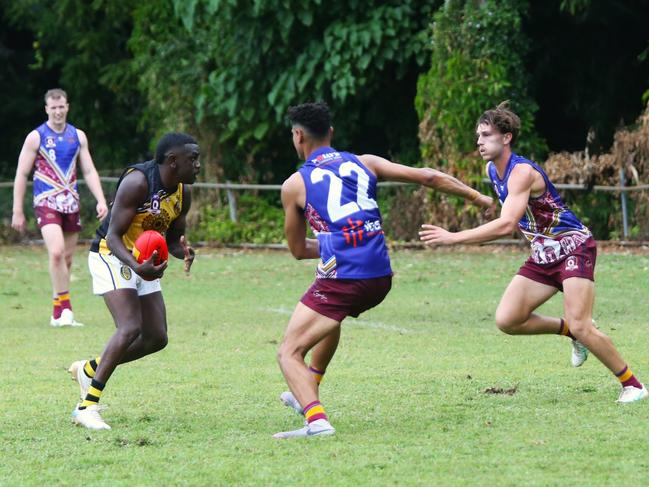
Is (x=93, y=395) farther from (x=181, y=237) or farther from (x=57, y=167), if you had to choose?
(x=57, y=167)

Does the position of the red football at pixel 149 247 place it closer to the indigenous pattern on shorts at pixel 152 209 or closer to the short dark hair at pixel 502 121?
the indigenous pattern on shorts at pixel 152 209

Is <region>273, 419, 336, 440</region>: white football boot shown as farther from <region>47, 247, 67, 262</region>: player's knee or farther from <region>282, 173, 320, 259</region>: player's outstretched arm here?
<region>47, 247, 67, 262</region>: player's knee

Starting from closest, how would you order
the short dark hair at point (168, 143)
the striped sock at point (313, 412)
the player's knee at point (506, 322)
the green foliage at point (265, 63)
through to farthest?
the striped sock at point (313, 412), the short dark hair at point (168, 143), the player's knee at point (506, 322), the green foliage at point (265, 63)

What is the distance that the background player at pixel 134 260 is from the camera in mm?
7344

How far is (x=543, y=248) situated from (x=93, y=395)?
2.92 metres

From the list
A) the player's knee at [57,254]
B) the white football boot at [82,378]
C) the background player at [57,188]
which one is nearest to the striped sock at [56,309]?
the background player at [57,188]

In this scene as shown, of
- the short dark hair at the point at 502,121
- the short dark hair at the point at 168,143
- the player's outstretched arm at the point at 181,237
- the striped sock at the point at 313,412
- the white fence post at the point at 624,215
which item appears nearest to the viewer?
the striped sock at the point at 313,412

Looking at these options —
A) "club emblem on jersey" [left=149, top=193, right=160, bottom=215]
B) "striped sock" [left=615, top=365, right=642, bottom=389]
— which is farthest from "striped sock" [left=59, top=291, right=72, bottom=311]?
"striped sock" [left=615, top=365, right=642, bottom=389]

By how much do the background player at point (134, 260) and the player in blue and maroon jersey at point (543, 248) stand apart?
1.86 metres

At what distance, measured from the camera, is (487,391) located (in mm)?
8164

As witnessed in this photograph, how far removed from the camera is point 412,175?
7070mm

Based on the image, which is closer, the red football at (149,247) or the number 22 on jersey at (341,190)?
the number 22 on jersey at (341,190)

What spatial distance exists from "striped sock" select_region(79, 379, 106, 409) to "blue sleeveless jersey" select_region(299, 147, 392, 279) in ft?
4.99

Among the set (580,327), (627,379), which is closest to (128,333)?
(580,327)
